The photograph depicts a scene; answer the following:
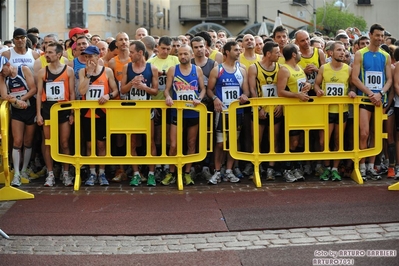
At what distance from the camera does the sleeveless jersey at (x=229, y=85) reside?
11.3 m

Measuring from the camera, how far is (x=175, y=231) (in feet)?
27.4

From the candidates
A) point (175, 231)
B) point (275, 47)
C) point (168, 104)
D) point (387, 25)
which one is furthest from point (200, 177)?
point (387, 25)

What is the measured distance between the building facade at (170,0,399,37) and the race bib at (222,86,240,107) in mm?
40746

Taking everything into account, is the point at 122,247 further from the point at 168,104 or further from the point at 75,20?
the point at 75,20

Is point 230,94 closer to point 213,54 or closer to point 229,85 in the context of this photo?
point 229,85

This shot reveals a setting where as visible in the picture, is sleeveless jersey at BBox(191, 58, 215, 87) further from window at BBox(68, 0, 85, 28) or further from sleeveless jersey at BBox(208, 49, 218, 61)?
window at BBox(68, 0, 85, 28)

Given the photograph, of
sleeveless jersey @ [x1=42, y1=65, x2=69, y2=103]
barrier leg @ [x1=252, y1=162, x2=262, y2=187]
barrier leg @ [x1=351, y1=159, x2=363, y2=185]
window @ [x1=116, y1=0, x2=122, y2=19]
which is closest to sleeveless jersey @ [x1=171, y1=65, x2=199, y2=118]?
barrier leg @ [x1=252, y1=162, x2=262, y2=187]

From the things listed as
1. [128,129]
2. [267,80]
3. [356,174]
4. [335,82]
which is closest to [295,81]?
[267,80]

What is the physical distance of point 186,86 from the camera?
1115cm

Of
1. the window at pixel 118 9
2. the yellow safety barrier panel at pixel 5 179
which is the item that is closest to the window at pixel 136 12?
the window at pixel 118 9

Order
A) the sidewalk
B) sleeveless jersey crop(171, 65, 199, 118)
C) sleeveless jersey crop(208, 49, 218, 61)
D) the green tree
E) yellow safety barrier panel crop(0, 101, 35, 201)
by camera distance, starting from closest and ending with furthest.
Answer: the sidewalk
yellow safety barrier panel crop(0, 101, 35, 201)
sleeveless jersey crop(171, 65, 199, 118)
sleeveless jersey crop(208, 49, 218, 61)
the green tree

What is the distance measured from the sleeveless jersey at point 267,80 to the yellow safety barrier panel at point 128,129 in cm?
91

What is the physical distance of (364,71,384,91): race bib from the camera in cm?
1123

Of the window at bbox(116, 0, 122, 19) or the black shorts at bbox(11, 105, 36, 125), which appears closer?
the black shorts at bbox(11, 105, 36, 125)
